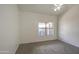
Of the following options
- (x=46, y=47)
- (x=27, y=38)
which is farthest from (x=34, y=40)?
(x=46, y=47)

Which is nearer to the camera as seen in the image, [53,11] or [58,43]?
[53,11]

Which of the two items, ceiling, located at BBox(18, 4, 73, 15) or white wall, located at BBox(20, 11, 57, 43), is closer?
ceiling, located at BBox(18, 4, 73, 15)

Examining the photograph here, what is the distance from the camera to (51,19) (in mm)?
1789

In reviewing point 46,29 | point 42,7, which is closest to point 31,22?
point 46,29

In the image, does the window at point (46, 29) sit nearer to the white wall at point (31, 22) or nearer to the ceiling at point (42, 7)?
the white wall at point (31, 22)

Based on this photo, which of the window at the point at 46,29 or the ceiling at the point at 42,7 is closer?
the ceiling at the point at 42,7

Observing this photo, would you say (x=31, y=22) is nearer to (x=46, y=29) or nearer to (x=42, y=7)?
(x=46, y=29)

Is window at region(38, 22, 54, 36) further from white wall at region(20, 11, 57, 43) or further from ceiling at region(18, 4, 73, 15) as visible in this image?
ceiling at region(18, 4, 73, 15)

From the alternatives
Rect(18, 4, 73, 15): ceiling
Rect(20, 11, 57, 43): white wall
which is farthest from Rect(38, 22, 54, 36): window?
Rect(18, 4, 73, 15): ceiling

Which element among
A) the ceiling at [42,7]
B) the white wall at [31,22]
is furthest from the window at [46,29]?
A: the ceiling at [42,7]

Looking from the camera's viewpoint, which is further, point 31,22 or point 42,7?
point 31,22

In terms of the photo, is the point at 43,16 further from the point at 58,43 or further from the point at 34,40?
the point at 58,43

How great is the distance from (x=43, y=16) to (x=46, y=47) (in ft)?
2.53

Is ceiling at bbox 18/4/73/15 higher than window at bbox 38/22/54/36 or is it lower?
higher
